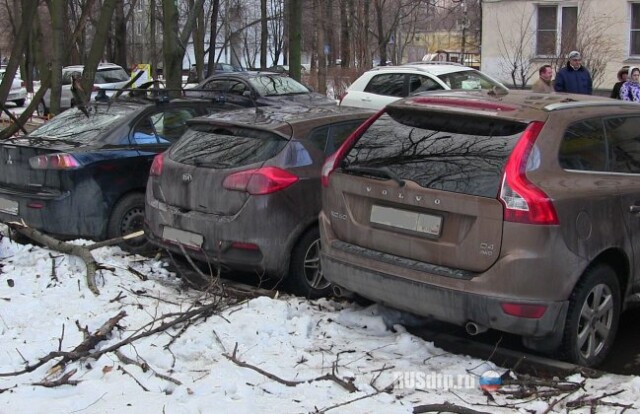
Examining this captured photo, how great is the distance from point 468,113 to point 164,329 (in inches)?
87.0

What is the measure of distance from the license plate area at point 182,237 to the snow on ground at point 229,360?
0.38m

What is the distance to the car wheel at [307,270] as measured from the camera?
5676mm

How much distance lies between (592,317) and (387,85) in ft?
35.0

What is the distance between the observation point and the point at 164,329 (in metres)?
4.58

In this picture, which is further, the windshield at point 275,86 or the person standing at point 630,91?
the windshield at point 275,86

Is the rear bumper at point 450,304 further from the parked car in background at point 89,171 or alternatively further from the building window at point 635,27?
the building window at point 635,27

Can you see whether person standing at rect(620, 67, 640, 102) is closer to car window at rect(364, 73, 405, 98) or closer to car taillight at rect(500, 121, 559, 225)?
car window at rect(364, 73, 405, 98)

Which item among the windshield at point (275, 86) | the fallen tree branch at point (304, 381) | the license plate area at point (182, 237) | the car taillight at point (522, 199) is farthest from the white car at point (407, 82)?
the fallen tree branch at point (304, 381)

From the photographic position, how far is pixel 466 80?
1423 centimetres

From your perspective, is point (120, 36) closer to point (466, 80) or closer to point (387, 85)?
point (387, 85)

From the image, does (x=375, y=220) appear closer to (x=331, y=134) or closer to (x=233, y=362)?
(x=233, y=362)

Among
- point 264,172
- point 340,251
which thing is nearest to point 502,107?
point 340,251

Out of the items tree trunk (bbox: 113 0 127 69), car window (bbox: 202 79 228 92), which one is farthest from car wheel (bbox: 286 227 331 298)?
tree trunk (bbox: 113 0 127 69)

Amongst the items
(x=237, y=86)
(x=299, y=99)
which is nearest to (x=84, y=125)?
(x=299, y=99)
